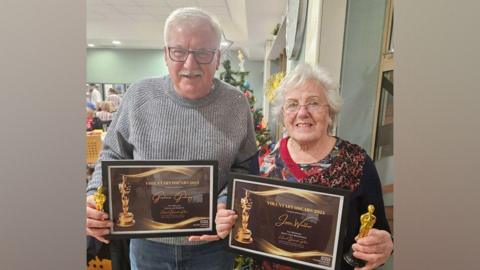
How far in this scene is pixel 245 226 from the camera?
845mm

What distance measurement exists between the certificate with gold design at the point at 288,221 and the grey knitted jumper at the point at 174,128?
16 centimetres

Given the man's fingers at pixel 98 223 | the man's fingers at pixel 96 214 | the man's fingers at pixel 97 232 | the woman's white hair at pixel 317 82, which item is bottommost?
the man's fingers at pixel 97 232

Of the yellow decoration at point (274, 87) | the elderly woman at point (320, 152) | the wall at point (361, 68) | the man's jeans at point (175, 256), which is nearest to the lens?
the elderly woman at point (320, 152)

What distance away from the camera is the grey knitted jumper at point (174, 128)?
37.4 inches

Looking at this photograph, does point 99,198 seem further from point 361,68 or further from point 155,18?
point 155,18

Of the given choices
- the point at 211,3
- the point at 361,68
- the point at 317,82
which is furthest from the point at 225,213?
the point at 211,3

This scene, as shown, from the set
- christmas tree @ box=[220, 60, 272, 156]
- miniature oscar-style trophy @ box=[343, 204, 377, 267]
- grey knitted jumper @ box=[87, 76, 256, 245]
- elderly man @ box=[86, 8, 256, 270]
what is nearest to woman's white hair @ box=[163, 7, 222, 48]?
elderly man @ box=[86, 8, 256, 270]

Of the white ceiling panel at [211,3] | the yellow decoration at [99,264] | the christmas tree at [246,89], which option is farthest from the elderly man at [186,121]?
the white ceiling panel at [211,3]

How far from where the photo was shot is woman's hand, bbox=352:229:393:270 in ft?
2.49

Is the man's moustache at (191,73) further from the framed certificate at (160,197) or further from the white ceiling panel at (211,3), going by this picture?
the white ceiling panel at (211,3)
